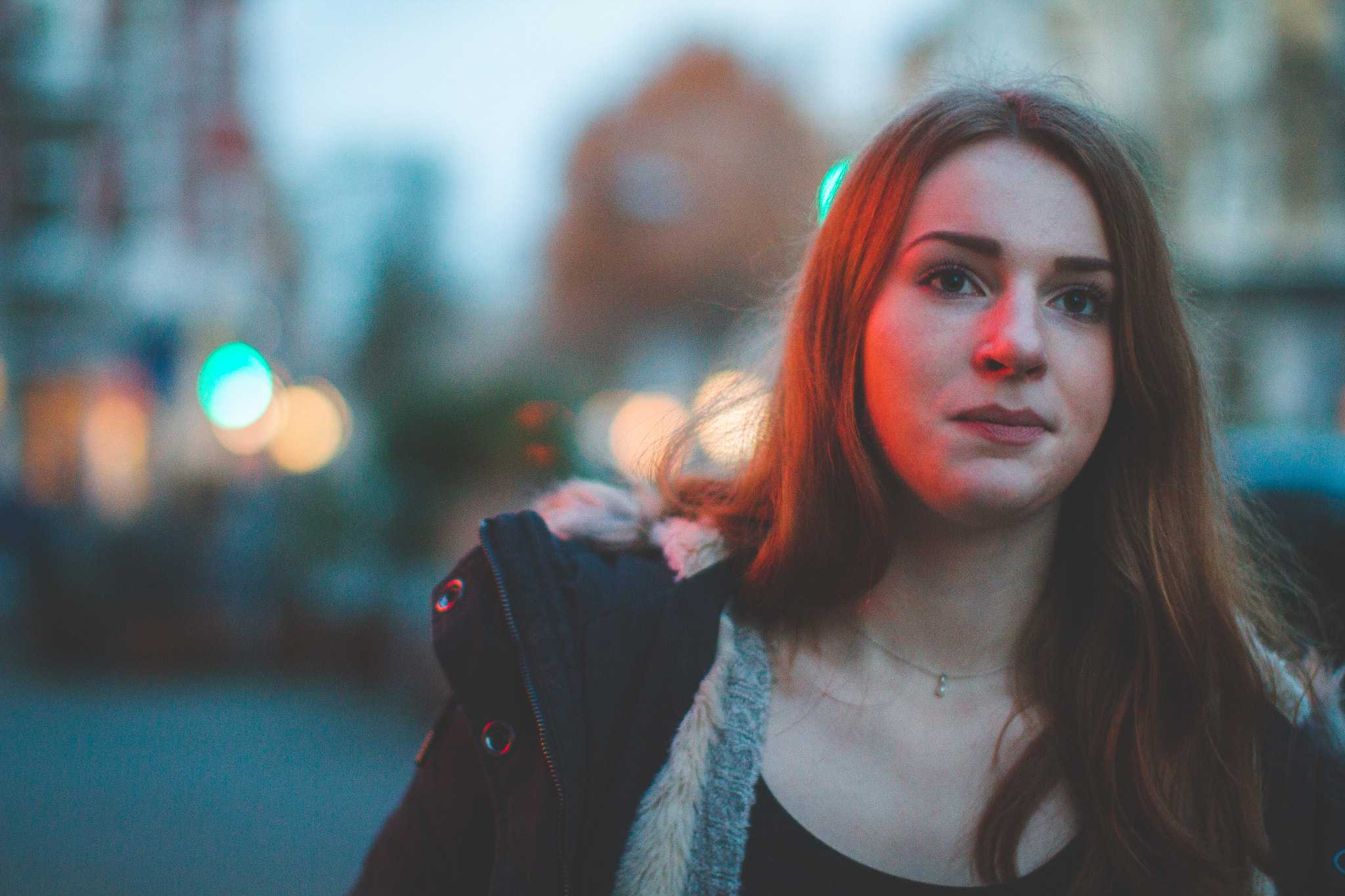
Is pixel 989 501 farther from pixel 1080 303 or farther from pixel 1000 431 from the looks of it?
pixel 1080 303

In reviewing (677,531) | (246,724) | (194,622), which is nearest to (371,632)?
(246,724)

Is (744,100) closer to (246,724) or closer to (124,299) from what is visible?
(124,299)

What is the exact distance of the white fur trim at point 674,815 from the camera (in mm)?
1464

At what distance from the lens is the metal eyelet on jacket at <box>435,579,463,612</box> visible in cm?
161

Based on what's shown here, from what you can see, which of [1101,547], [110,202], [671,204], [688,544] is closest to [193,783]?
[688,544]

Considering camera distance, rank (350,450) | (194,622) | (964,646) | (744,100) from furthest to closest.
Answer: (744,100), (350,450), (194,622), (964,646)

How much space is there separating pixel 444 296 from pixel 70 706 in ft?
34.4

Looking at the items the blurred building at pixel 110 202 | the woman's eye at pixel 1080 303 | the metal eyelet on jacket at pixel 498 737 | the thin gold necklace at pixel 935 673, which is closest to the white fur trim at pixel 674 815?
the metal eyelet on jacket at pixel 498 737

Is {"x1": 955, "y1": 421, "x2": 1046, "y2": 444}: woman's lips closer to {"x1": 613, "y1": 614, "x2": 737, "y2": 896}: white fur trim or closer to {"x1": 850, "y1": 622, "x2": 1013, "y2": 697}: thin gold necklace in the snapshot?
{"x1": 850, "y1": 622, "x2": 1013, "y2": 697}: thin gold necklace

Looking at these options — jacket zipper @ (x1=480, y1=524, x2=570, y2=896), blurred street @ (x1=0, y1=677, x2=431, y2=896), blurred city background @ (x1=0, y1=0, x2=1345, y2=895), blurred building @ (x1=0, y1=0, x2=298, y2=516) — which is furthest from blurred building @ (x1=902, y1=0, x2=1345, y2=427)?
jacket zipper @ (x1=480, y1=524, x2=570, y2=896)

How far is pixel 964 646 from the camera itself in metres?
1.76

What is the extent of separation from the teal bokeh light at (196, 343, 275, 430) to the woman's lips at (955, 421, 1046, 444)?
6.94 m

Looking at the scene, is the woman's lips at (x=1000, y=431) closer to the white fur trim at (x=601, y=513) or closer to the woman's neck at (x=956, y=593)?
the woman's neck at (x=956, y=593)

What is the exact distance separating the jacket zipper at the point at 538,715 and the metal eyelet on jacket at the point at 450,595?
7cm
